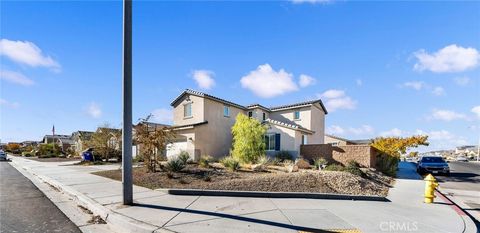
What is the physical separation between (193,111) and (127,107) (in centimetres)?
1871

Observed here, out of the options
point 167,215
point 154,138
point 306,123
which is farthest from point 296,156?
point 167,215

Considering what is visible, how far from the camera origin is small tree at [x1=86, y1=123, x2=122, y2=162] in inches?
1085

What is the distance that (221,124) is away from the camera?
88.4 feet

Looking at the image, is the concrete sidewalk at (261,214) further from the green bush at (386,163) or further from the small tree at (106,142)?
the small tree at (106,142)

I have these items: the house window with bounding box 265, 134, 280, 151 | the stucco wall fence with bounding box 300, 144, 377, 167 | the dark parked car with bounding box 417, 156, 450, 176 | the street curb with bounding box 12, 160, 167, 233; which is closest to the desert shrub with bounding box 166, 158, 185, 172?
the street curb with bounding box 12, 160, 167, 233

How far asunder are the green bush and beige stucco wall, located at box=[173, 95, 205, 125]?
14082 mm

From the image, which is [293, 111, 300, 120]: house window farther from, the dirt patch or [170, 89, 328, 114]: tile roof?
the dirt patch

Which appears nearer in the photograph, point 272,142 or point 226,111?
point 272,142

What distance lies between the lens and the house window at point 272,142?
26.0 m

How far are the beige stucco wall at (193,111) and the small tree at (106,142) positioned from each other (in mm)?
5747

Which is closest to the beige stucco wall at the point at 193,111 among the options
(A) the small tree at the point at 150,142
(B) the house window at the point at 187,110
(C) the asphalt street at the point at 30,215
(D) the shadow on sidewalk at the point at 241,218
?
(B) the house window at the point at 187,110

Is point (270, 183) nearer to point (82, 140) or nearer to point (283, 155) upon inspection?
point (283, 155)

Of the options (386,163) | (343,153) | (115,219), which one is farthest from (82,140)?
(115,219)

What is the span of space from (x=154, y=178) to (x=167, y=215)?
18.8 feet
